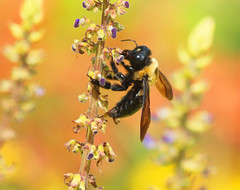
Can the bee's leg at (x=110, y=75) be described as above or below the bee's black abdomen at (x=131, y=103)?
below

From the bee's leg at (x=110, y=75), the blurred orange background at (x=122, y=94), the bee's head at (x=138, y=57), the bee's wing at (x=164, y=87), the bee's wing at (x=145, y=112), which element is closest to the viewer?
the bee's leg at (x=110, y=75)

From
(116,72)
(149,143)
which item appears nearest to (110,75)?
(116,72)

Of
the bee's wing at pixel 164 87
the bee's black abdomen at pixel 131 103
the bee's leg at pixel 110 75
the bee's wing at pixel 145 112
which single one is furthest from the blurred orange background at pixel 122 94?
the bee's leg at pixel 110 75

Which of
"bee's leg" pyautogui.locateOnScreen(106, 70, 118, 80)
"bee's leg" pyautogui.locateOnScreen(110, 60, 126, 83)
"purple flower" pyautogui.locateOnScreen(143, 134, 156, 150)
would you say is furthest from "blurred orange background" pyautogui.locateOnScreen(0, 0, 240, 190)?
"bee's leg" pyautogui.locateOnScreen(106, 70, 118, 80)

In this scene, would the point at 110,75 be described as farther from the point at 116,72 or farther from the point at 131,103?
the point at 131,103

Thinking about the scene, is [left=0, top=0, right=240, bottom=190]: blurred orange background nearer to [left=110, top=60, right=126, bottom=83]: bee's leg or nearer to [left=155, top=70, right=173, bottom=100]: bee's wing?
[left=155, top=70, right=173, bottom=100]: bee's wing

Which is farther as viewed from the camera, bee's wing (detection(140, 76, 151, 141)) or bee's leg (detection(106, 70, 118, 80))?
bee's wing (detection(140, 76, 151, 141))

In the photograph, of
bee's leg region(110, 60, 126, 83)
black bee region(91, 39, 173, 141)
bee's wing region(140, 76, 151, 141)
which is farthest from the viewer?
black bee region(91, 39, 173, 141)

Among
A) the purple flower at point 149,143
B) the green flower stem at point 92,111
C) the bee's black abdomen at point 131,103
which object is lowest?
the green flower stem at point 92,111

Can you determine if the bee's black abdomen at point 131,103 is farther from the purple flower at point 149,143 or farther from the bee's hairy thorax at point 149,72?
the purple flower at point 149,143
